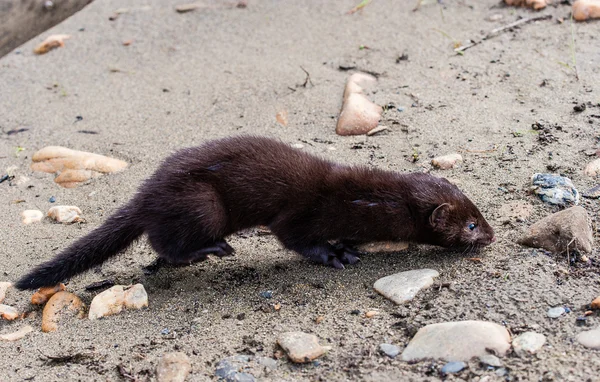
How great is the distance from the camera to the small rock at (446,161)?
15.7 feet

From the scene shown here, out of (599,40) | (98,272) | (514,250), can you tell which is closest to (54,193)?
(98,272)

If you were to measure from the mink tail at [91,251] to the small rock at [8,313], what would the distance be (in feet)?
0.44

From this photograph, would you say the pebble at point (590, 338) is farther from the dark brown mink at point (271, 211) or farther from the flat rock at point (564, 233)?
the dark brown mink at point (271, 211)

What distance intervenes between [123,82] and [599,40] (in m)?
4.26

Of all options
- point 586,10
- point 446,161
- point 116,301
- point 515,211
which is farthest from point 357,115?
point 586,10

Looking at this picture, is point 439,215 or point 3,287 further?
point 3,287

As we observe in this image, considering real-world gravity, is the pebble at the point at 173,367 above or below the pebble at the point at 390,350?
below

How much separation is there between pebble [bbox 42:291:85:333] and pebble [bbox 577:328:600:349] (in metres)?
2.53

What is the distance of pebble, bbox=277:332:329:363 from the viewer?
125 inches

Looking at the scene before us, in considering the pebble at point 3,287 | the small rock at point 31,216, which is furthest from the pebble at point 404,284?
the small rock at point 31,216

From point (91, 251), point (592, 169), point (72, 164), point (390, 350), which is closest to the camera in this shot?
point (390, 350)

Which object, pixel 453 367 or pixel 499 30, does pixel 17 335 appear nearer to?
pixel 453 367

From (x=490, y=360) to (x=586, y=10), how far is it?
4.55m

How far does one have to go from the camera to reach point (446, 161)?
479cm
